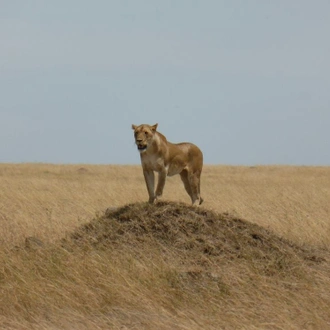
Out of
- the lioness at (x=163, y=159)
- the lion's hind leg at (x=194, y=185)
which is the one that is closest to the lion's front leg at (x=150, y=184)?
the lioness at (x=163, y=159)

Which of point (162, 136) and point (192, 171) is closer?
point (162, 136)

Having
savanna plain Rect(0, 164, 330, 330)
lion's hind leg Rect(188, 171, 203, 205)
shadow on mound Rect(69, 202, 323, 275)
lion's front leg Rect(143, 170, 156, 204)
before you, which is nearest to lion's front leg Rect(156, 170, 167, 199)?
lion's front leg Rect(143, 170, 156, 204)

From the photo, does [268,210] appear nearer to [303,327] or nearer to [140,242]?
[140,242]

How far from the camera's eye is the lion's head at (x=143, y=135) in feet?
35.1

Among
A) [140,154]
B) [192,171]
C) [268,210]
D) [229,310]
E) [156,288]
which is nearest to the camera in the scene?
[229,310]

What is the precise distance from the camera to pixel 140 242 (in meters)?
9.88

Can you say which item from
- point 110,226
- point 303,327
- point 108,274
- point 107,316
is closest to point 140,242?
point 110,226

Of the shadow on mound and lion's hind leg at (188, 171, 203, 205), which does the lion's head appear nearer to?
the shadow on mound

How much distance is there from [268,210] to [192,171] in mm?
4770

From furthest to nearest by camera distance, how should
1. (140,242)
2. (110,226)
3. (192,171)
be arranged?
1. (192,171)
2. (110,226)
3. (140,242)

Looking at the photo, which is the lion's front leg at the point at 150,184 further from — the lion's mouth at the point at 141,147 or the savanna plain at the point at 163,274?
the lion's mouth at the point at 141,147

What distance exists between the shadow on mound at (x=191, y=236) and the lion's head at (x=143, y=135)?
34.6 inches

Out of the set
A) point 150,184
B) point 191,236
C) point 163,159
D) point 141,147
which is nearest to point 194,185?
point 163,159

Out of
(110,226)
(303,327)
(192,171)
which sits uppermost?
(192,171)
